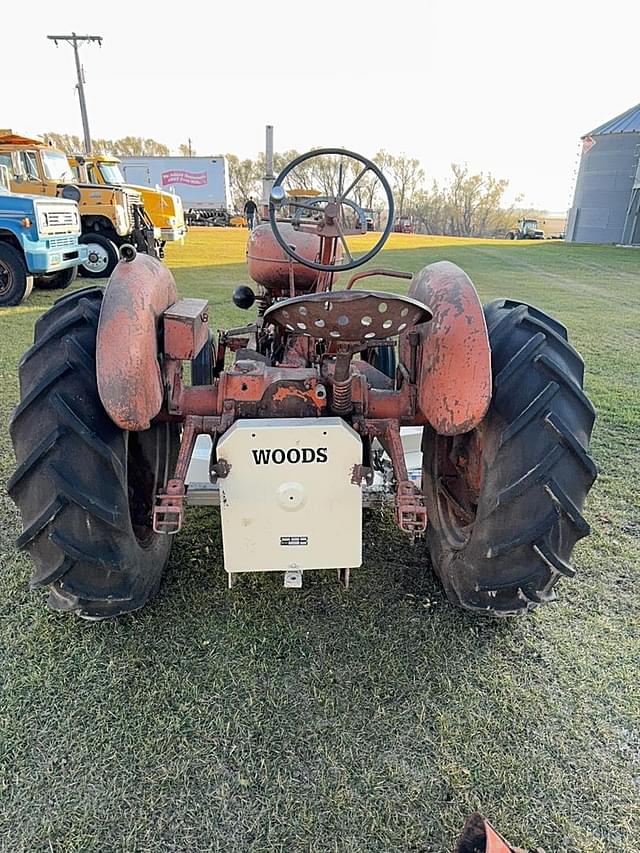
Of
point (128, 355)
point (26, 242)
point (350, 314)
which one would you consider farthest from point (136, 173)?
point (350, 314)

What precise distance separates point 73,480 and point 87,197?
10.1 m

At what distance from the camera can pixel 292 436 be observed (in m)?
1.93

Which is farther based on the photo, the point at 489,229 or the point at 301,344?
the point at 489,229

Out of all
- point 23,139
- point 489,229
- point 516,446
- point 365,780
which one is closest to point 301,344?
point 516,446

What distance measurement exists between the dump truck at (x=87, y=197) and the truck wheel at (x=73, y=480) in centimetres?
863

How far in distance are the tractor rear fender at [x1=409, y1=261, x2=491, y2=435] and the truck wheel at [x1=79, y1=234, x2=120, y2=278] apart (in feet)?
31.8

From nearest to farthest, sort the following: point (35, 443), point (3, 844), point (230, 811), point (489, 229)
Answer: point (3, 844) < point (230, 811) < point (35, 443) < point (489, 229)

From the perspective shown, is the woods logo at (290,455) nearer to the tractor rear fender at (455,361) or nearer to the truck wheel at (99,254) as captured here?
the tractor rear fender at (455,361)

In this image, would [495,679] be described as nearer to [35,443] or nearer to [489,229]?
[35,443]

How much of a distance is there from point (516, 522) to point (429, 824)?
0.85 metres

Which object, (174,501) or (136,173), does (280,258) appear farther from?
(136,173)

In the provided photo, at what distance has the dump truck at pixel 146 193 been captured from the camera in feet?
40.2

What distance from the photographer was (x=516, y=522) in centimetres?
193

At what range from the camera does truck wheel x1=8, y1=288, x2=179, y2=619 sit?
1878mm
